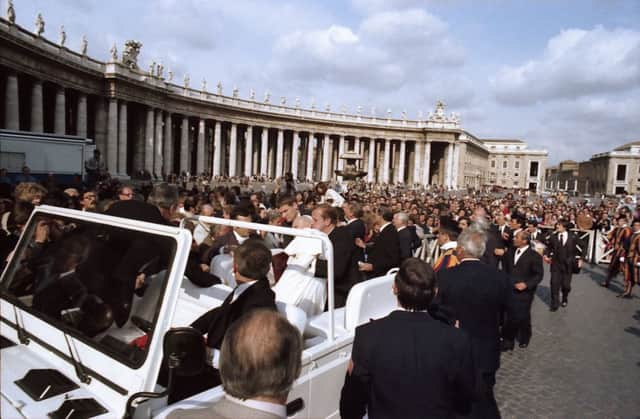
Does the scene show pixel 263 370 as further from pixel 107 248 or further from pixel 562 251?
pixel 562 251

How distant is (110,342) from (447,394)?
6.94ft

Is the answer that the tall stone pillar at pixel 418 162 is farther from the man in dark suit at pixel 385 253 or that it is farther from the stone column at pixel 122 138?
the man in dark suit at pixel 385 253

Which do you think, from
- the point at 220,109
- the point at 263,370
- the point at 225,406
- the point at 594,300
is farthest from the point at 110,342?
the point at 220,109

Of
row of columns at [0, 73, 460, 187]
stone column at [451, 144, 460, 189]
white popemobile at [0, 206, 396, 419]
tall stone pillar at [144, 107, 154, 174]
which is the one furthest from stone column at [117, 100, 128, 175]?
stone column at [451, 144, 460, 189]

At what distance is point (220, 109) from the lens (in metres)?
49.9

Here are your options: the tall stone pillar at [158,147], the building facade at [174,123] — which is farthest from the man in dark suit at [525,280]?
the tall stone pillar at [158,147]

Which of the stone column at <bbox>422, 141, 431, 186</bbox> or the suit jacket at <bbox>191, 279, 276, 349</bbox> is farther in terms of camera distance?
the stone column at <bbox>422, 141, 431, 186</bbox>

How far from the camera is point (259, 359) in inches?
62.6

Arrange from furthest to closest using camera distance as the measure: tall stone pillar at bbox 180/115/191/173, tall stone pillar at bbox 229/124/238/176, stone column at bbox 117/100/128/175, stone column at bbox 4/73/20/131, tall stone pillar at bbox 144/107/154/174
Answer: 1. tall stone pillar at bbox 229/124/238/176
2. tall stone pillar at bbox 180/115/191/173
3. tall stone pillar at bbox 144/107/154/174
4. stone column at bbox 117/100/128/175
5. stone column at bbox 4/73/20/131

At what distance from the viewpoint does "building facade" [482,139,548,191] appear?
404ft

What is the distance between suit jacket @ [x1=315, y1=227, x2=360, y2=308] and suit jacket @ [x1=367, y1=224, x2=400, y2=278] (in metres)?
1.63

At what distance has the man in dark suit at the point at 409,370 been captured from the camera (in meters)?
2.50

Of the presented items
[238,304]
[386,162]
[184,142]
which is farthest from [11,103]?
[386,162]

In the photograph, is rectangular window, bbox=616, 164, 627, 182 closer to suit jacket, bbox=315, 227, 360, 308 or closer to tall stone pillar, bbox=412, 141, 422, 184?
tall stone pillar, bbox=412, 141, 422, 184
